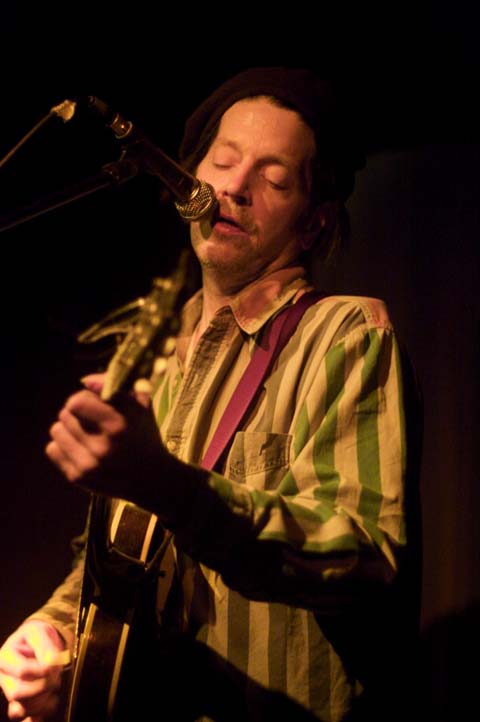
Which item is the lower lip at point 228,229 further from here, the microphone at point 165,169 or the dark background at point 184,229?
the dark background at point 184,229

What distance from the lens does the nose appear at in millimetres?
1678

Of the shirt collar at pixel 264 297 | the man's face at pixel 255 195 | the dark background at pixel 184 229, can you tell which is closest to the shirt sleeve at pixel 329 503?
the shirt collar at pixel 264 297

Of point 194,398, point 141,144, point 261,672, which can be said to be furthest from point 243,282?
point 261,672

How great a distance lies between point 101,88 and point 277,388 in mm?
1477

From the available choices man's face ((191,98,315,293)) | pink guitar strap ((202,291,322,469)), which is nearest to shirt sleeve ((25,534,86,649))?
pink guitar strap ((202,291,322,469))

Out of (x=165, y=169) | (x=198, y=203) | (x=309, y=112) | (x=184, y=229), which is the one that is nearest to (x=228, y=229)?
(x=198, y=203)

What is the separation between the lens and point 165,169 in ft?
4.89

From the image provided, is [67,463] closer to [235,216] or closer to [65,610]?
[235,216]

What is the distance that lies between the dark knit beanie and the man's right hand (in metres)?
1.33

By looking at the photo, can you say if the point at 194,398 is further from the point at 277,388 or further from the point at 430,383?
the point at 430,383

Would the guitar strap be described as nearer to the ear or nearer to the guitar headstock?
the ear

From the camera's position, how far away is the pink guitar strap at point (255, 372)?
4.83 ft

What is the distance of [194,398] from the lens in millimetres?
1639

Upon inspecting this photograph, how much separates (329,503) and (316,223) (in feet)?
3.03
